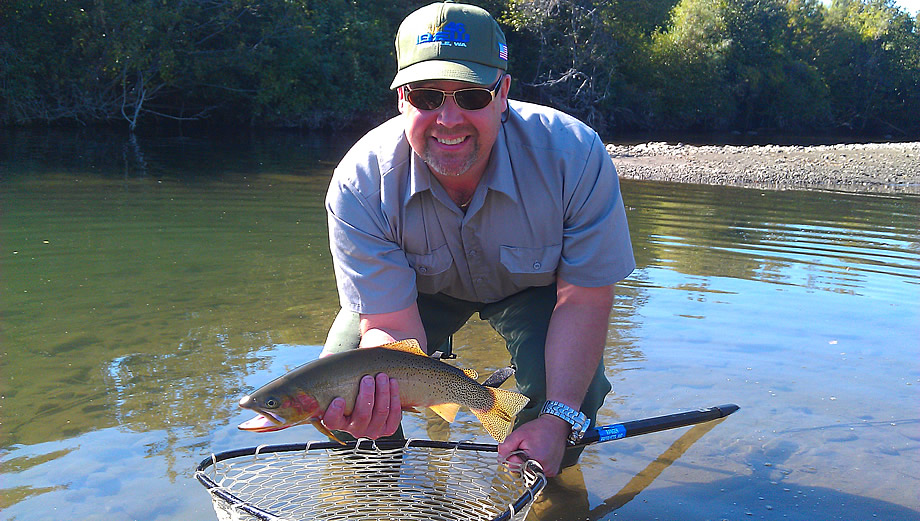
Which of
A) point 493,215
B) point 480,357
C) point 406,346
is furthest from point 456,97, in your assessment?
point 480,357

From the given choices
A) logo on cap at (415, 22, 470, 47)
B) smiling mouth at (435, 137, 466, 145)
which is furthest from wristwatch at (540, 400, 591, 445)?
logo on cap at (415, 22, 470, 47)

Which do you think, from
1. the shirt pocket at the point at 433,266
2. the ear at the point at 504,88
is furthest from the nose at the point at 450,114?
the shirt pocket at the point at 433,266

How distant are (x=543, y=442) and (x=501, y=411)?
20cm

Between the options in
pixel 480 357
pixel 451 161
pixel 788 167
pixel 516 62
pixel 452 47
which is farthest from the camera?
pixel 516 62

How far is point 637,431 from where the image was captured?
130 inches

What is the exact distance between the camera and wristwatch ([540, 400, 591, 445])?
2.93 meters

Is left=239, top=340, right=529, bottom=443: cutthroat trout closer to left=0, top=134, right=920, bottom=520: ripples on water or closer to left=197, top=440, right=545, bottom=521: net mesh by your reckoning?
left=197, top=440, right=545, bottom=521: net mesh

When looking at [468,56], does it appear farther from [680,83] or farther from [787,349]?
[680,83]

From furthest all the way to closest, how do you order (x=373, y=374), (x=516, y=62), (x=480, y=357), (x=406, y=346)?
(x=516, y=62), (x=480, y=357), (x=406, y=346), (x=373, y=374)

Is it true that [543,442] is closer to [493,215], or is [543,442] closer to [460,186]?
[493,215]

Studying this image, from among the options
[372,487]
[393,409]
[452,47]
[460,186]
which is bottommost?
[372,487]

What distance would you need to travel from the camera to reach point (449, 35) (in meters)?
2.90

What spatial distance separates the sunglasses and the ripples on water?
5.29 feet

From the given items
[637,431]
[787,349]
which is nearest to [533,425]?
[637,431]
